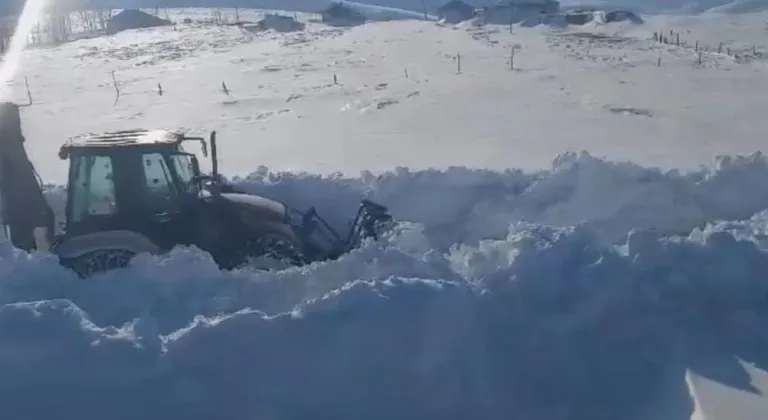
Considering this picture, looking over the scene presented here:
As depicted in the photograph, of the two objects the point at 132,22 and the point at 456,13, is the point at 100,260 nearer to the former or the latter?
the point at 456,13

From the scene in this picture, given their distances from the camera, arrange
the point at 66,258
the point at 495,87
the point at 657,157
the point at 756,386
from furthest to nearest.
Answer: the point at 495,87 → the point at 657,157 → the point at 66,258 → the point at 756,386

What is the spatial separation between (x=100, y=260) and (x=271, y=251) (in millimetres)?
1298

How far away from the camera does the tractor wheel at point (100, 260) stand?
18.9ft

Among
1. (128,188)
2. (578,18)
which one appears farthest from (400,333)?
(578,18)

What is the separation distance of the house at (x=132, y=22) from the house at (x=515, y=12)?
23.5 m

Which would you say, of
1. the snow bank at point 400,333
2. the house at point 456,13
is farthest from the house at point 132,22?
the snow bank at point 400,333

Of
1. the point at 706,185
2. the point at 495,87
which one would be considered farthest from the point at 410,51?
the point at 706,185

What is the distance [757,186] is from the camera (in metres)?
7.85

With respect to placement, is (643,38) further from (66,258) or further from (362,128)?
(66,258)

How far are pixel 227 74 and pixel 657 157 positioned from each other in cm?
1937

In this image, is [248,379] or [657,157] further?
[657,157]

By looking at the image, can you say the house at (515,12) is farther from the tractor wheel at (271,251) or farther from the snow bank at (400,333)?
the snow bank at (400,333)

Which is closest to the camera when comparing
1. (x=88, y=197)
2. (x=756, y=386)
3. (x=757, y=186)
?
(x=756, y=386)

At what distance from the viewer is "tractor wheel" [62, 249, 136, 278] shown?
5770 millimetres
